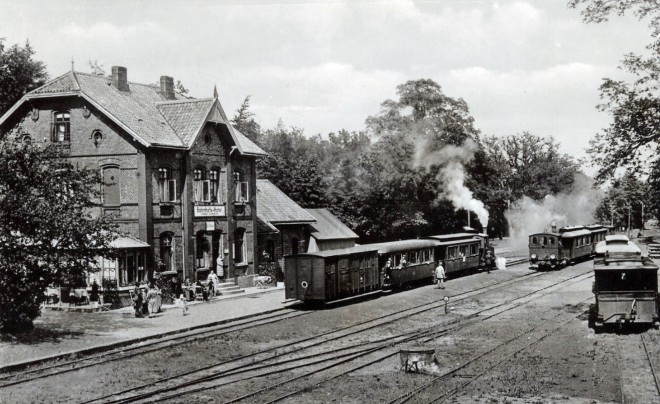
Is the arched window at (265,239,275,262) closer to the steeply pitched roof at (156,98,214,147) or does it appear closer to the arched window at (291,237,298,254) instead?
the arched window at (291,237,298,254)

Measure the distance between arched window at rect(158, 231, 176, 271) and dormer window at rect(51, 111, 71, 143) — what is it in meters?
6.33

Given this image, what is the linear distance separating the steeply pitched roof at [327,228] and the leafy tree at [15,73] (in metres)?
20.8

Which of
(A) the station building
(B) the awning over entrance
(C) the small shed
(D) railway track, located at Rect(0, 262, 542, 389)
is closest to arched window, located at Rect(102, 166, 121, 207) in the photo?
(A) the station building

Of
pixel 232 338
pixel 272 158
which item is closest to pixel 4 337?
pixel 232 338

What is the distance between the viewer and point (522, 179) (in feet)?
283

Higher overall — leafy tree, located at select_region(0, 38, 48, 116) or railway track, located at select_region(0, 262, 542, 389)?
leafy tree, located at select_region(0, 38, 48, 116)

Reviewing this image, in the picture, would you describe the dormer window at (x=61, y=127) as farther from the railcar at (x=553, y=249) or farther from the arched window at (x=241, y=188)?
the railcar at (x=553, y=249)

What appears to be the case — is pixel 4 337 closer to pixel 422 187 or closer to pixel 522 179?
pixel 422 187

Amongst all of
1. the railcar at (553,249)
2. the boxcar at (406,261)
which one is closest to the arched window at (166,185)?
the boxcar at (406,261)

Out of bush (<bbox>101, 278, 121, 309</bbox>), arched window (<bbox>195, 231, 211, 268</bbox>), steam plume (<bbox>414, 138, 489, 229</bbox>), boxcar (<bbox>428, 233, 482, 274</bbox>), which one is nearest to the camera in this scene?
bush (<bbox>101, 278, 121, 309</bbox>)

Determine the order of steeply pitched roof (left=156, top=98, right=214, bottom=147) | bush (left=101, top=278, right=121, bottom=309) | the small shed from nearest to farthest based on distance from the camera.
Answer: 1. bush (left=101, top=278, right=121, bottom=309)
2. steeply pitched roof (left=156, top=98, right=214, bottom=147)
3. the small shed

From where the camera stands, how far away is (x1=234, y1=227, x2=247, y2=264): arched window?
113 ft

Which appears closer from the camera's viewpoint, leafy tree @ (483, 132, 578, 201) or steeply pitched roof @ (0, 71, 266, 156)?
steeply pitched roof @ (0, 71, 266, 156)

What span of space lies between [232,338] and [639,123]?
1474cm
